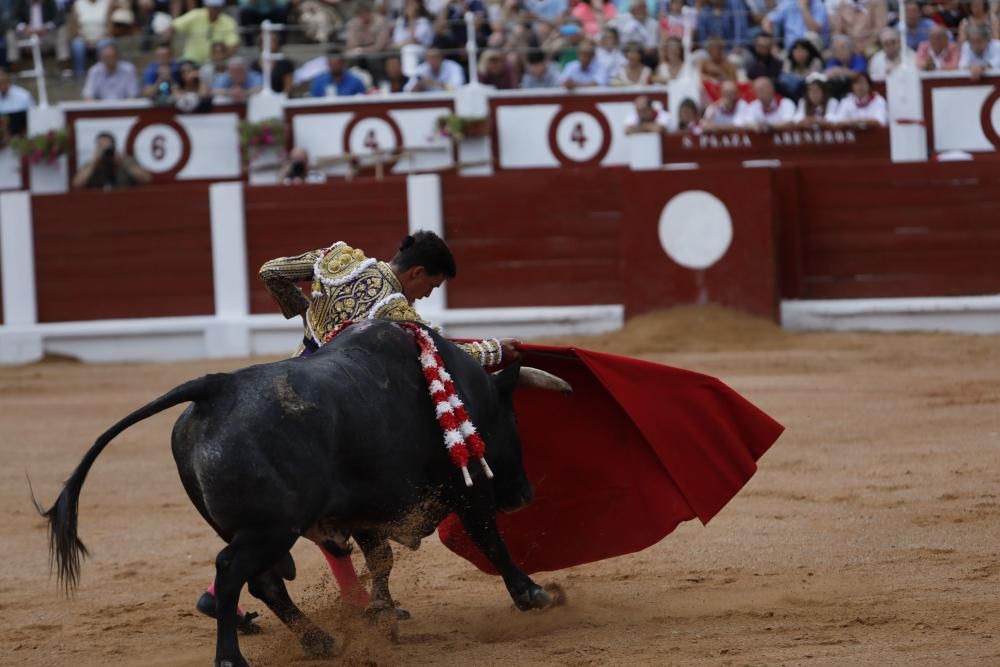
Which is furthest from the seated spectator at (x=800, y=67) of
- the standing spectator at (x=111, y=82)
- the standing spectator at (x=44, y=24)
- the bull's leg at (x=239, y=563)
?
the bull's leg at (x=239, y=563)

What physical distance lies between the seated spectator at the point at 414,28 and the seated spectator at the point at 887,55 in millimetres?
3494

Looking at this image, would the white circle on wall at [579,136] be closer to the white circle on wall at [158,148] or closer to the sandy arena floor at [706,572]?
the white circle on wall at [158,148]

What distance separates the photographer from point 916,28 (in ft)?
36.8

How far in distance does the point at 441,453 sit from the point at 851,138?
7.75 metres

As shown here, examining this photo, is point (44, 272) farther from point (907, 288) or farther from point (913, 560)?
point (913, 560)

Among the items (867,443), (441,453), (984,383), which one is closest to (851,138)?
(984,383)

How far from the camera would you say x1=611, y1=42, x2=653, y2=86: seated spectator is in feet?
38.3

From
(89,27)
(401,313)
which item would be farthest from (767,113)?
(401,313)

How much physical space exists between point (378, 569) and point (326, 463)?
0.78 meters

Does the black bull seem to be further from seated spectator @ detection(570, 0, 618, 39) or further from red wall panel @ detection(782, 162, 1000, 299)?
seated spectator @ detection(570, 0, 618, 39)

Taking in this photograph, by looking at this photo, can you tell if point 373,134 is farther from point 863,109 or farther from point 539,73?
point 863,109

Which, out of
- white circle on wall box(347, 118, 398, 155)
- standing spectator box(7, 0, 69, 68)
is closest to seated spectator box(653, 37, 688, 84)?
white circle on wall box(347, 118, 398, 155)

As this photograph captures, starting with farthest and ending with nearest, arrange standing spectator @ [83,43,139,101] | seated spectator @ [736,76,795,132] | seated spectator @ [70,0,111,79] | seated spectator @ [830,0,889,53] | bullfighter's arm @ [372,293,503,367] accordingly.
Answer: seated spectator @ [70,0,111,79] < standing spectator @ [83,43,139,101] < seated spectator @ [830,0,889,53] < seated spectator @ [736,76,795,132] < bullfighter's arm @ [372,293,503,367]

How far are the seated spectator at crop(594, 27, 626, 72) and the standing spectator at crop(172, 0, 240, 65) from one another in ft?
9.80
